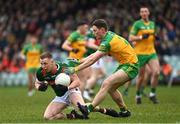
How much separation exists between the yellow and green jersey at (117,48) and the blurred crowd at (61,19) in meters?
18.0

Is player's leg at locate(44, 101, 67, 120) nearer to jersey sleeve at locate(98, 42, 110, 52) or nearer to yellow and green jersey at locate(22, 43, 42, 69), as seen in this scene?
jersey sleeve at locate(98, 42, 110, 52)

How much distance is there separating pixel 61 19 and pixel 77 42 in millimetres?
15913

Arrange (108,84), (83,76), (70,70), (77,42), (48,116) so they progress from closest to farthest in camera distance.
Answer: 1. (70,70)
2. (108,84)
3. (48,116)
4. (83,76)
5. (77,42)

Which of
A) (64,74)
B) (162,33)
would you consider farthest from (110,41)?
(162,33)

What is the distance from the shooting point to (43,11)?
39438 mm

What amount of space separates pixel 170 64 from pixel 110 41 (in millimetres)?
19252

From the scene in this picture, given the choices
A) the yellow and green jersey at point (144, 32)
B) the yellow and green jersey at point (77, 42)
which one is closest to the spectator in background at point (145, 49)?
the yellow and green jersey at point (144, 32)

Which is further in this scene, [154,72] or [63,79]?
[154,72]

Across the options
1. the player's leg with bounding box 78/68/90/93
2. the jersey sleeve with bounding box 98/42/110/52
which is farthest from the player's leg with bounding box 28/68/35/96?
the jersey sleeve with bounding box 98/42/110/52

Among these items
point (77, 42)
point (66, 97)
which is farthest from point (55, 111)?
point (77, 42)

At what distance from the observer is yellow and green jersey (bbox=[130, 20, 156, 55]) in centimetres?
2138

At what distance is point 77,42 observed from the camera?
22.7m

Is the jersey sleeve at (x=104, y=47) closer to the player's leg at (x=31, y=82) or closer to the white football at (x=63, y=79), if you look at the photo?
the white football at (x=63, y=79)

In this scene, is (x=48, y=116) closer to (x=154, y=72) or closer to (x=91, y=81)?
(x=154, y=72)
